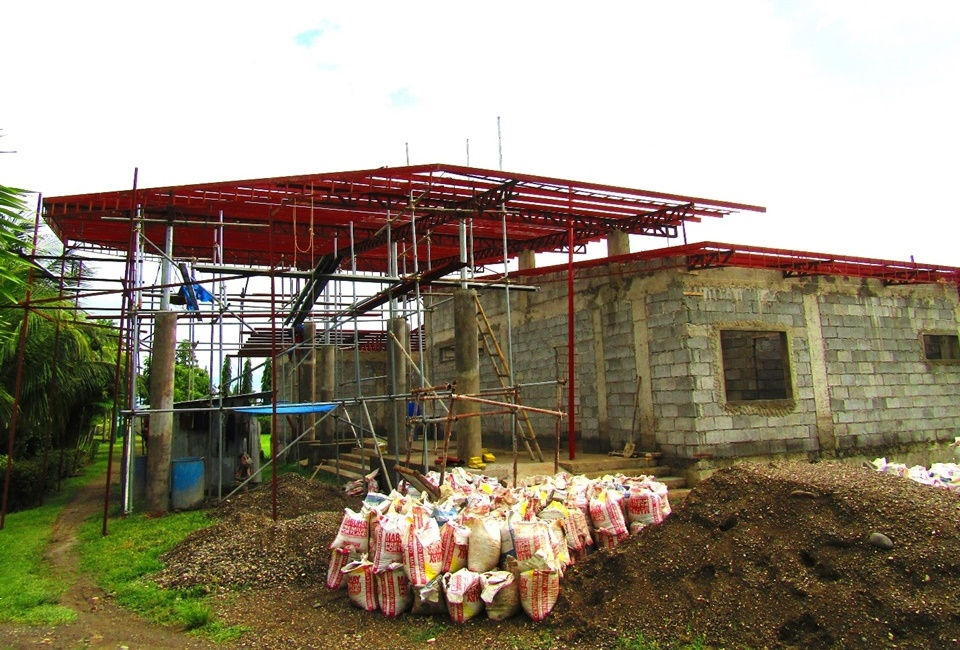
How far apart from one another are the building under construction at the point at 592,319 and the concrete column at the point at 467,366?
0.04 metres

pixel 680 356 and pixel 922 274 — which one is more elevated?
pixel 922 274

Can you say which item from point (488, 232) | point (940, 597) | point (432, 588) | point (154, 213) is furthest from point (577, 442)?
point (154, 213)

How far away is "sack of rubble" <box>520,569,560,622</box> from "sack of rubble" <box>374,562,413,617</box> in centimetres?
113

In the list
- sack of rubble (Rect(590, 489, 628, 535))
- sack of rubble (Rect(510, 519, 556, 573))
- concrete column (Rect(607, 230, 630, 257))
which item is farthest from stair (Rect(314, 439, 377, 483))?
concrete column (Rect(607, 230, 630, 257))

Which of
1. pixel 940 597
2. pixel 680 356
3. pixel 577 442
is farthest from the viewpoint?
pixel 577 442

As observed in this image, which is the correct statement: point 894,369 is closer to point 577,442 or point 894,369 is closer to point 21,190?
point 577,442

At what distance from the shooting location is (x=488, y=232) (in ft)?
52.5

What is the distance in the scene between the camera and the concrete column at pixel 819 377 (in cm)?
1154

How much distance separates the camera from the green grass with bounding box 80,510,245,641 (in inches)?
234

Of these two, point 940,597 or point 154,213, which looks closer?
point 940,597

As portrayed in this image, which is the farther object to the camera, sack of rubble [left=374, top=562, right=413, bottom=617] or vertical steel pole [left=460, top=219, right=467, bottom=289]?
vertical steel pole [left=460, top=219, right=467, bottom=289]

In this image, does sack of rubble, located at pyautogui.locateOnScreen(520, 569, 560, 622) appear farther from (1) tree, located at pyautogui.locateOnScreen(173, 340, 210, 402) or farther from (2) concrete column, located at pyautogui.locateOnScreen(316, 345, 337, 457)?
(1) tree, located at pyautogui.locateOnScreen(173, 340, 210, 402)

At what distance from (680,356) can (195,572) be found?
7790 mm

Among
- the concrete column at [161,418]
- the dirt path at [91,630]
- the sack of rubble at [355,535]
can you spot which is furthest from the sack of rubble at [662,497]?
the concrete column at [161,418]
